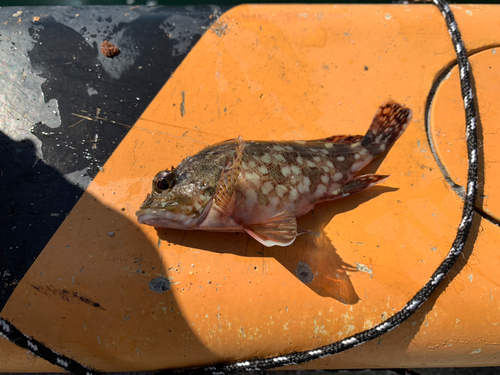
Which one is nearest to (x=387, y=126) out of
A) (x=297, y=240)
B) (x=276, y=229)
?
(x=297, y=240)

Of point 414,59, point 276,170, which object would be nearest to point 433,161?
point 414,59

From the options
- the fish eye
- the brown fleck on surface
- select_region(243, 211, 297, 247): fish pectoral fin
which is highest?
the brown fleck on surface

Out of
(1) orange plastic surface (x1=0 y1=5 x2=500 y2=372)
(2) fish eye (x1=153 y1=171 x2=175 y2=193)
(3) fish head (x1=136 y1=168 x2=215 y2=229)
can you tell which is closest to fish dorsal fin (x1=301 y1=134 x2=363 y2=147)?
(1) orange plastic surface (x1=0 y1=5 x2=500 y2=372)

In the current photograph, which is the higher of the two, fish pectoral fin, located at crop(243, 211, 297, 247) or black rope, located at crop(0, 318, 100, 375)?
fish pectoral fin, located at crop(243, 211, 297, 247)

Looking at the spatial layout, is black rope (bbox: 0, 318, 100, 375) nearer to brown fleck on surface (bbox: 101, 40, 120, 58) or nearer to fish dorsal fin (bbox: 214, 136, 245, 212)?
fish dorsal fin (bbox: 214, 136, 245, 212)

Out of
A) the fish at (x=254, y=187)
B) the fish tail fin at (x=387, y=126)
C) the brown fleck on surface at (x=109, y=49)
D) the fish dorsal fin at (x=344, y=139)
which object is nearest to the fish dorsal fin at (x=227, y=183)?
the fish at (x=254, y=187)

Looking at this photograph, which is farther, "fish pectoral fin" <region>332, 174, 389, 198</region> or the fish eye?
"fish pectoral fin" <region>332, 174, 389, 198</region>

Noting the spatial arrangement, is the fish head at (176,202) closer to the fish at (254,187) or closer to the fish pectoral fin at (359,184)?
the fish at (254,187)
